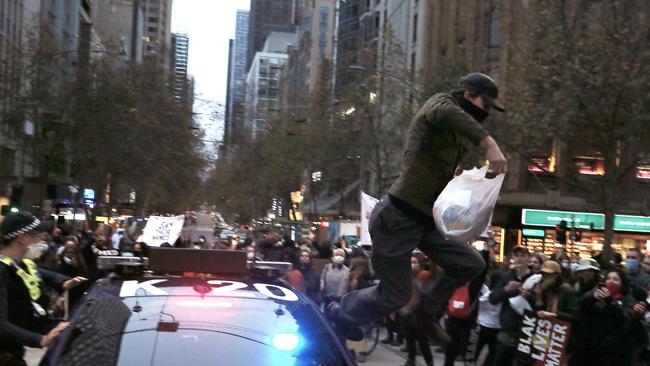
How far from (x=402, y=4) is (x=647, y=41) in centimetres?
3984

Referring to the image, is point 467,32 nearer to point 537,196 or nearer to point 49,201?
point 537,196

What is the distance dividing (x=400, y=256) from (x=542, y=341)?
5.60m

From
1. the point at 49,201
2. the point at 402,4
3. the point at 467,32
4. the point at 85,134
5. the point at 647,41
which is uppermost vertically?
the point at 402,4

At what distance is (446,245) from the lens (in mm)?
5484

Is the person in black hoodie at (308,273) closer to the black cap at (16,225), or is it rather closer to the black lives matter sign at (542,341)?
the black lives matter sign at (542,341)

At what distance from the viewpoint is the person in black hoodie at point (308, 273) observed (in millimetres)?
17344

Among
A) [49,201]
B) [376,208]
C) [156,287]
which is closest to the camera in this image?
[156,287]

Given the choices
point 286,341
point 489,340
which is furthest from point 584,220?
point 286,341

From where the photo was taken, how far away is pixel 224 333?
459cm

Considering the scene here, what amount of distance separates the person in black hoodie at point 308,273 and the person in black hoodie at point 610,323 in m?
7.76

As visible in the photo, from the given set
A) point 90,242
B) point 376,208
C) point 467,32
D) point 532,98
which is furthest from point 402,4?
point 376,208

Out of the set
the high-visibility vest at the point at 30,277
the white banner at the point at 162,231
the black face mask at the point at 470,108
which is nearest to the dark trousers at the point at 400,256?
the black face mask at the point at 470,108

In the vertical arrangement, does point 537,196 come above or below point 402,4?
below

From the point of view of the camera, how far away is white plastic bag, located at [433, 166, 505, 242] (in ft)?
16.0
